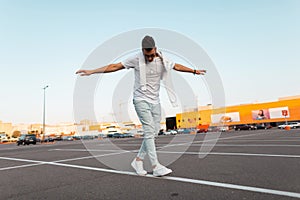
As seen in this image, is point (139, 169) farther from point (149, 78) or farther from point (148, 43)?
point (148, 43)

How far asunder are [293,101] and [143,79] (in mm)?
59872

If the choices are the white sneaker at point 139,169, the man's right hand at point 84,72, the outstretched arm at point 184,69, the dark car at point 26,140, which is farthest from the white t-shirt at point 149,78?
the dark car at point 26,140

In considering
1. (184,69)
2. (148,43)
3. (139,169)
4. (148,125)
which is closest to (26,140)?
(139,169)

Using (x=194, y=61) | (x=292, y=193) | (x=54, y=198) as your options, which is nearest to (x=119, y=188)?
(x=54, y=198)

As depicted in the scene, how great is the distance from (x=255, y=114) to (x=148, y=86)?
202 ft

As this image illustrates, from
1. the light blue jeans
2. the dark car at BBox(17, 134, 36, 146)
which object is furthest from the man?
the dark car at BBox(17, 134, 36, 146)

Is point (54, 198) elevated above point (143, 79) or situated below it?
below

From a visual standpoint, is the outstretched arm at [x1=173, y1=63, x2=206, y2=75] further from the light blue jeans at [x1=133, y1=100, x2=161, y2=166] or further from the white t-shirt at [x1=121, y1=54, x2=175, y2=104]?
the light blue jeans at [x1=133, y1=100, x2=161, y2=166]

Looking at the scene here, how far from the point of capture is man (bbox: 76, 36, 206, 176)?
145 inches

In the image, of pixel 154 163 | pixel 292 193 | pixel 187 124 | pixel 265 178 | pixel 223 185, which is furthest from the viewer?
pixel 187 124

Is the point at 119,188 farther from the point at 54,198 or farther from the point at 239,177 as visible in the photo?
the point at 239,177

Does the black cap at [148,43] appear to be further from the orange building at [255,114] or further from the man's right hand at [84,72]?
the orange building at [255,114]

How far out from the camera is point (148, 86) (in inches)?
150

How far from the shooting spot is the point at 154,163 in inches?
145
